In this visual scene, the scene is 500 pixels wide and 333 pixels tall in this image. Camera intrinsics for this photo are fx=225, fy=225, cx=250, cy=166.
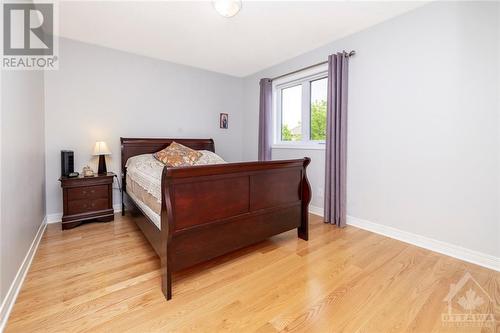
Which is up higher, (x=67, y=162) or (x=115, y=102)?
(x=115, y=102)

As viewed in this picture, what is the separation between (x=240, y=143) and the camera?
186 inches

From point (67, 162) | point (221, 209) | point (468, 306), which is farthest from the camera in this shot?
point (67, 162)

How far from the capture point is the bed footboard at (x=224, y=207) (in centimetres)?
154

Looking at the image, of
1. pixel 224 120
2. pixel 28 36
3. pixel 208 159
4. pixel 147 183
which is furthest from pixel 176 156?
pixel 28 36

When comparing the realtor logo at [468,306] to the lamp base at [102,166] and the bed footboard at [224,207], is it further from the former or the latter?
the lamp base at [102,166]

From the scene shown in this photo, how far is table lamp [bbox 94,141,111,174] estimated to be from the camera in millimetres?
2989

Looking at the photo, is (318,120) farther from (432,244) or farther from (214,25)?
(432,244)

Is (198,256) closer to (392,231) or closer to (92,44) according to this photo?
(392,231)

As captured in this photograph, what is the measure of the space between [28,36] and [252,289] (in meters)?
3.10

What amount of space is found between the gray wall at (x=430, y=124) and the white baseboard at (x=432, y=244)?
0.05 meters

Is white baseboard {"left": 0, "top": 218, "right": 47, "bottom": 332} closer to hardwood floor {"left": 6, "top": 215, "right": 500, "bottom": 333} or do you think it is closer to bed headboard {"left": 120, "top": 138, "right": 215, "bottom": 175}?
hardwood floor {"left": 6, "top": 215, "right": 500, "bottom": 333}

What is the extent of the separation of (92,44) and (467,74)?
4.36 m

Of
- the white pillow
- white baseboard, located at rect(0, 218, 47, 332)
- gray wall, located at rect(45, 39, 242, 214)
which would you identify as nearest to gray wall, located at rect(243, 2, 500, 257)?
the white pillow

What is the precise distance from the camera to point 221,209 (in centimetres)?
180
